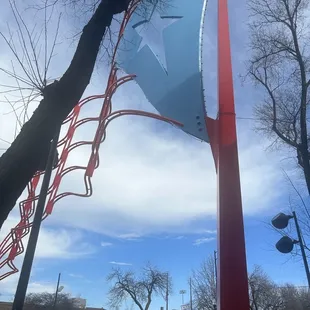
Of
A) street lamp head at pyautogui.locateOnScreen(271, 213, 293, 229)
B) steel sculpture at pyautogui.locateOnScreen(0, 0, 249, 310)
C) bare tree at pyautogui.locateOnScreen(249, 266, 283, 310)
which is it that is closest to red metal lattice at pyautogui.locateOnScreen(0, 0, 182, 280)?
steel sculpture at pyautogui.locateOnScreen(0, 0, 249, 310)

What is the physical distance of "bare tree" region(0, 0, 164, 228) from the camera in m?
3.15

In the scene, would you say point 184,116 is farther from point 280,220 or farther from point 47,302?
point 47,302

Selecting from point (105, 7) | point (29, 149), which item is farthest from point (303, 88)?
point (29, 149)

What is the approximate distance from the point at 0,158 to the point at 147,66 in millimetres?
4641

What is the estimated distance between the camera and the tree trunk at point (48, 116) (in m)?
3.15

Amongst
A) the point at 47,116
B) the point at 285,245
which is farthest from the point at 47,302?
the point at 47,116

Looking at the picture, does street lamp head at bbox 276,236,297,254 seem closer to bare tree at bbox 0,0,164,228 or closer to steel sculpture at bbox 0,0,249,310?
steel sculpture at bbox 0,0,249,310

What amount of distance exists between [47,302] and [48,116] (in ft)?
152

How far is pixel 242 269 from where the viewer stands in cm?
554

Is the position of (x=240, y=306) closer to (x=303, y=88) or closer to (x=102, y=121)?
(x=102, y=121)

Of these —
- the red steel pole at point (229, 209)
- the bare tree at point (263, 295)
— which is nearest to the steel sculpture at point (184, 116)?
the red steel pole at point (229, 209)

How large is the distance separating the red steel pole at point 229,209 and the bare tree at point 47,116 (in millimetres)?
3408

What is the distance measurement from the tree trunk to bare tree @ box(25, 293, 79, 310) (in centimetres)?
4301

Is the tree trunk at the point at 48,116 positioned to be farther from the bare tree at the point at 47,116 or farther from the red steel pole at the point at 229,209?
the red steel pole at the point at 229,209
